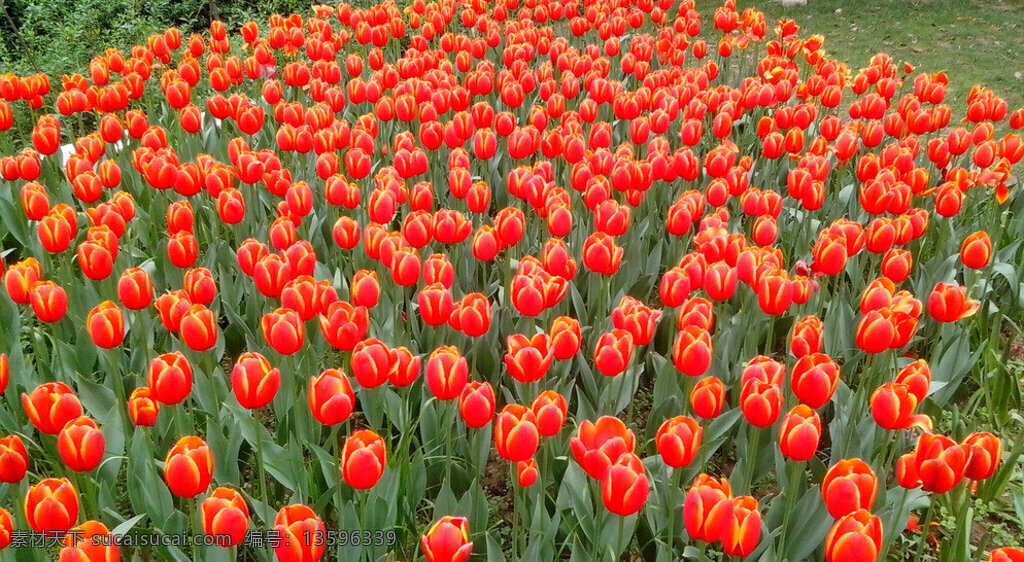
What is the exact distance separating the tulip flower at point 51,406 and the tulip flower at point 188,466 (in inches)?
14.5

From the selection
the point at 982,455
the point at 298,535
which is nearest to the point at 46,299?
the point at 298,535

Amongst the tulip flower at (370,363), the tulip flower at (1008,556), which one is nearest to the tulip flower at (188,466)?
the tulip flower at (370,363)

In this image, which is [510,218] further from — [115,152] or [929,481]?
[115,152]

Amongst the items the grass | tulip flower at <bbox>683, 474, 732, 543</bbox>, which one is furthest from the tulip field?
the grass

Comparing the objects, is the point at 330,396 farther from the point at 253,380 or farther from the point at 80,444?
the point at 80,444

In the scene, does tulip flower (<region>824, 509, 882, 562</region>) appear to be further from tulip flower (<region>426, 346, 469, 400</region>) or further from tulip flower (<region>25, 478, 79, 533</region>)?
tulip flower (<region>25, 478, 79, 533</region>)

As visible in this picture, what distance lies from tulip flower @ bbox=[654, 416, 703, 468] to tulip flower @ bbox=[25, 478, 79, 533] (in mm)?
1335

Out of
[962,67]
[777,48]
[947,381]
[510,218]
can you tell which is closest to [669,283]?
[510,218]

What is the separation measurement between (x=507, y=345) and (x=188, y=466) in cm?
162

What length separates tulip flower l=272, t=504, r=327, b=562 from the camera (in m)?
1.72

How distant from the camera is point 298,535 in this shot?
1731mm

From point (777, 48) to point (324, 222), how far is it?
3727 millimetres

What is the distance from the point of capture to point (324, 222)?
431cm

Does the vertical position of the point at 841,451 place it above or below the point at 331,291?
below
